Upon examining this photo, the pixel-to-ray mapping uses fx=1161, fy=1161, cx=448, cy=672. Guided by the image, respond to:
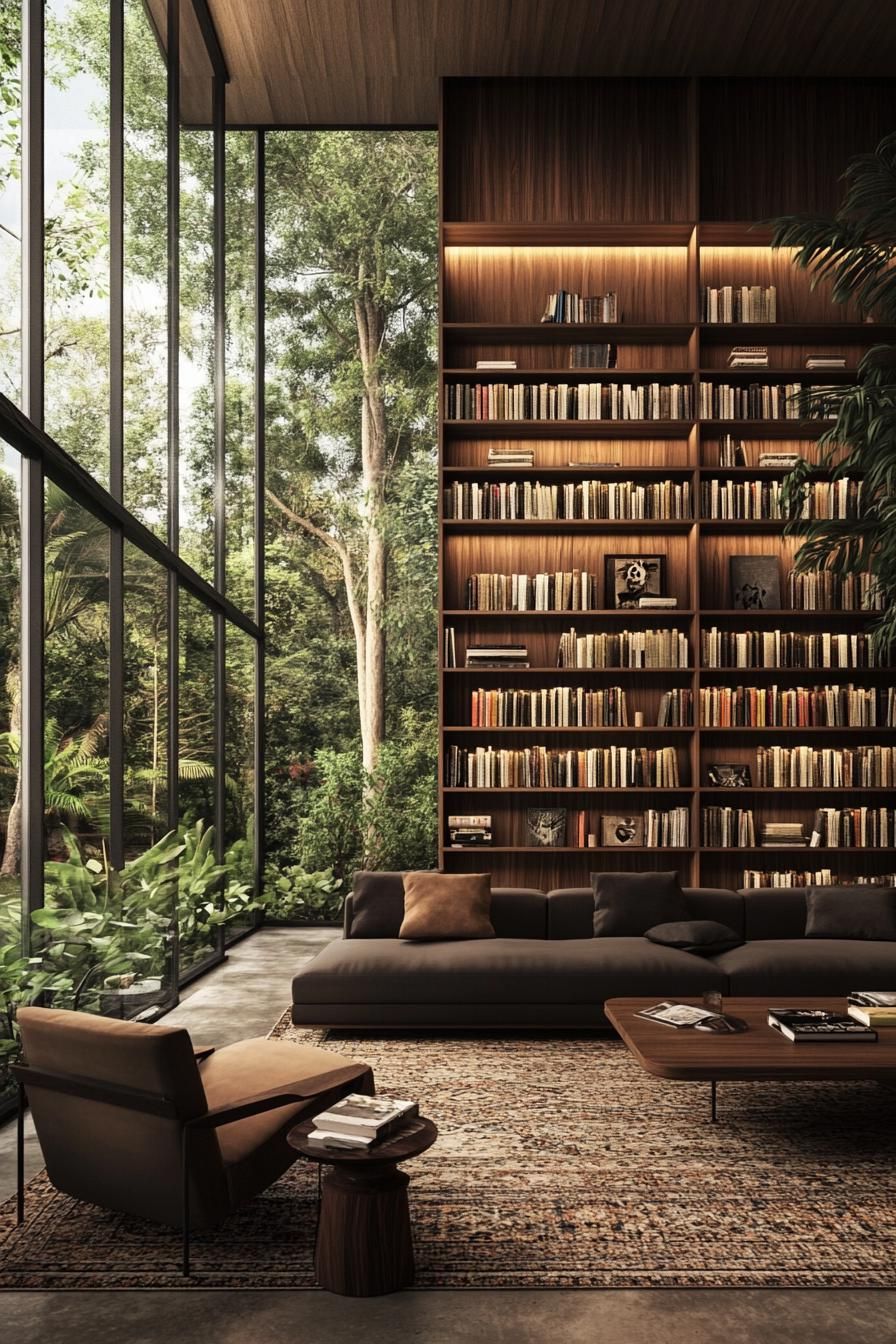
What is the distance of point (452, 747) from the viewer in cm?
686

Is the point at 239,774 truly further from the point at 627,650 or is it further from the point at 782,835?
the point at 782,835

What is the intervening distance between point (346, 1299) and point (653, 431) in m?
5.46

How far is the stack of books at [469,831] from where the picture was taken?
22.4ft

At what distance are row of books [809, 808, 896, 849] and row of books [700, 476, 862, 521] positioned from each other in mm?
1752

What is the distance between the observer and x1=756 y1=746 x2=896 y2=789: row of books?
22.1 feet

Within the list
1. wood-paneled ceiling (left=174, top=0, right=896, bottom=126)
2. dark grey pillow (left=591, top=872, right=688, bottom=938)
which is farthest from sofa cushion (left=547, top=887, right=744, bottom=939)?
wood-paneled ceiling (left=174, top=0, right=896, bottom=126)

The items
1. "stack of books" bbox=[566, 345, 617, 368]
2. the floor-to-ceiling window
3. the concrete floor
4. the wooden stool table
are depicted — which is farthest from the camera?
"stack of books" bbox=[566, 345, 617, 368]

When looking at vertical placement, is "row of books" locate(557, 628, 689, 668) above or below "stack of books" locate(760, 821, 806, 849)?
above

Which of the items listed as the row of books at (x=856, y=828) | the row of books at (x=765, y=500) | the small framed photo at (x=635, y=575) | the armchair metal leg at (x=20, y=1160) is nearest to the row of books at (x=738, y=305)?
the row of books at (x=765, y=500)

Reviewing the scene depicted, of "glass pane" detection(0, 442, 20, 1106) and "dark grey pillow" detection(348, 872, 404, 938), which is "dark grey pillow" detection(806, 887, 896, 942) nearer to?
"dark grey pillow" detection(348, 872, 404, 938)

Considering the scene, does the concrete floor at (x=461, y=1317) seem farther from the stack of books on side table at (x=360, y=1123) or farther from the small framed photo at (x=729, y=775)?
the small framed photo at (x=729, y=775)

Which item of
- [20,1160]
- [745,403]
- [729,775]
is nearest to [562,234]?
[745,403]

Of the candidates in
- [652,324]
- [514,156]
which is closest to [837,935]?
[652,324]

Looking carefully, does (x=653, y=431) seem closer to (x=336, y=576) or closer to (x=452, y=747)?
(x=452, y=747)
